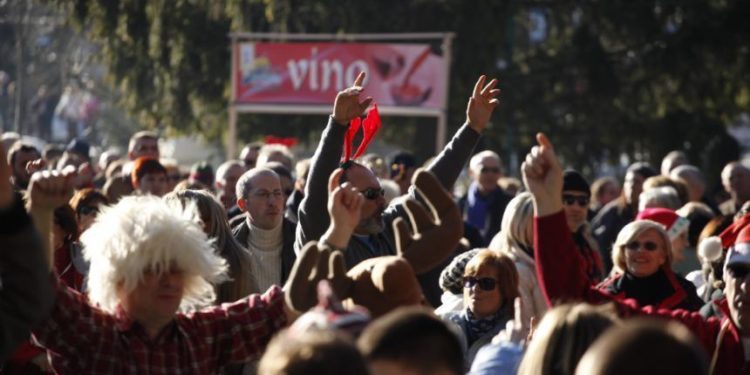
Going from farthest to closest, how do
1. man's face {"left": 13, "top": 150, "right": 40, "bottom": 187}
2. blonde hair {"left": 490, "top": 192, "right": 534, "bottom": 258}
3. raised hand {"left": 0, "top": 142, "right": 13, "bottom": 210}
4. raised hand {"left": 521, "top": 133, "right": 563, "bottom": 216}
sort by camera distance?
man's face {"left": 13, "top": 150, "right": 40, "bottom": 187} < blonde hair {"left": 490, "top": 192, "right": 534, "bottom": 258} < raised hand {"left": 521, "top": 133, "right": 563, "bottom": 216} < raised hand {"left": 0, "top": 142, "right": 13, "bottom": 210}

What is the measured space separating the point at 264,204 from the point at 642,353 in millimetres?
4458

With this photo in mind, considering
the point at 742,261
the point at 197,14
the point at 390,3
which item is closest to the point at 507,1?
the point at 390,3

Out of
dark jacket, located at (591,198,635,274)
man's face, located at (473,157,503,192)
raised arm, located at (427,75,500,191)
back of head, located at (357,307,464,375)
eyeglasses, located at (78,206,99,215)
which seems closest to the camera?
back of head, located at (357,307,464,375)

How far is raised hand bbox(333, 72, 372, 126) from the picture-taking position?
633 cm

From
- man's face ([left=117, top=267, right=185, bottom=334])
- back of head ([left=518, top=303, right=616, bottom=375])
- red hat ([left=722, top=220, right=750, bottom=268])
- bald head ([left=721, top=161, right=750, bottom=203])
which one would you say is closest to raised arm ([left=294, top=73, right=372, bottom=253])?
man's face ([left=117, top=267, right=185, bottom=334])

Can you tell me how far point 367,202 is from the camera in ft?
21.9

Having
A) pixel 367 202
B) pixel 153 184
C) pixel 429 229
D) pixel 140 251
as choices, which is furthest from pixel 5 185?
pixel 153 184

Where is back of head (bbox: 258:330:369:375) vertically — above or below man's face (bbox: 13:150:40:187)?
above

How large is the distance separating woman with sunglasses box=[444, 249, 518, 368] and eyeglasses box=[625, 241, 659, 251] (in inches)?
41.3

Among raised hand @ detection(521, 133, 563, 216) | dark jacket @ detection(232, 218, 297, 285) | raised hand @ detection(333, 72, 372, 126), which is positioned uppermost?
raised hand @ detection(333, 72, 372, 126)

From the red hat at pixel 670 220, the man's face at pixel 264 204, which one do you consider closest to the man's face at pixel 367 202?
the man's face at pixel 264 204

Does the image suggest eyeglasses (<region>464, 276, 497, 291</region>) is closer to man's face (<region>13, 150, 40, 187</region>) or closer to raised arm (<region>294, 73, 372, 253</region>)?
raised arm (<region>294, 73, 372, 253</region>)

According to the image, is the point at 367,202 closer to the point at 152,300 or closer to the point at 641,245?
the point at 641,245

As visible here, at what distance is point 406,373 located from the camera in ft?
12.4
